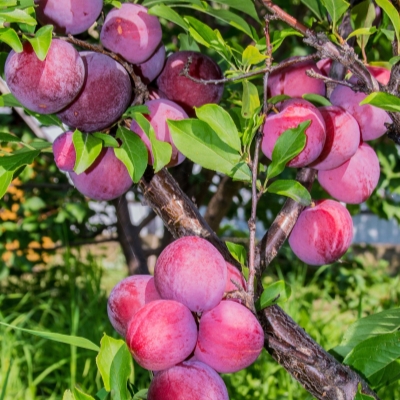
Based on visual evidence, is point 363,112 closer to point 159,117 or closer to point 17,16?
point 159,117

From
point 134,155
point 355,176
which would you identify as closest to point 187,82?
point 134,155

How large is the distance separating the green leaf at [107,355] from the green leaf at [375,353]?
0.96 feet

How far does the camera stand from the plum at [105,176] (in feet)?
2.14

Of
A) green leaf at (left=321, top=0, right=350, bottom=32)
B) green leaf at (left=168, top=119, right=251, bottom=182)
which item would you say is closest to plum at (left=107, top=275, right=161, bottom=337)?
green leaf at (left=168, top=119, right=251, bottom=182)

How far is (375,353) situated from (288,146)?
0.87 feet

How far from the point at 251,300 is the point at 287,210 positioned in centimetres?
20

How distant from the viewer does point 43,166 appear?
2162mm

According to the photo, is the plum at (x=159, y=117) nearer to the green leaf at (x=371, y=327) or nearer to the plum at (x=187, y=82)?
the plum at (x=187, y=82)

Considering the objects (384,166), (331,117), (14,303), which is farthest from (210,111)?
(14,303)

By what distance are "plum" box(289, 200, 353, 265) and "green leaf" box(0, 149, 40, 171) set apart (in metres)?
0.37

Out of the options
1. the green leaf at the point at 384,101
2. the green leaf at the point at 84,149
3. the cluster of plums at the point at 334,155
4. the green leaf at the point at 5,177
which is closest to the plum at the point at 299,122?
the cluster of plums at the point at 334,155

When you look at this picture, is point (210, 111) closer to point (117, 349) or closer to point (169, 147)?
point (169, 147)

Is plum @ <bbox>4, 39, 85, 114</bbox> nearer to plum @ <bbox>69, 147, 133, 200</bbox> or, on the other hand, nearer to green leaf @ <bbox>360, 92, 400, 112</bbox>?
plum @ <bbox>69, 147, 133, 200</bbox>

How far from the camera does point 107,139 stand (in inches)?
24.2
